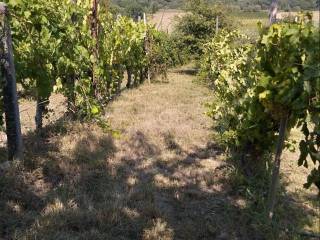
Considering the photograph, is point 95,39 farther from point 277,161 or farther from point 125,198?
point 277,161

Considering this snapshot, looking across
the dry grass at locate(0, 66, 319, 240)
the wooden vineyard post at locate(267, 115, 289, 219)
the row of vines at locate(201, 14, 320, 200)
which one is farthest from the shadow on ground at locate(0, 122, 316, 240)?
the row of vines at locate(201, 14, 320, 200)

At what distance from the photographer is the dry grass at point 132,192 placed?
13.9 ft

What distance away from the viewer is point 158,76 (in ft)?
63.8

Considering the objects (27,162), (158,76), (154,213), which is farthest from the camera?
(158,76)

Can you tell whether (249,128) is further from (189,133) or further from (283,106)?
(189,133)

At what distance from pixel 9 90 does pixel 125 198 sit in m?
2.09

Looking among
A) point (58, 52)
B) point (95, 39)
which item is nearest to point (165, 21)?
point (95, 39)

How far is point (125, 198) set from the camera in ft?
16.1

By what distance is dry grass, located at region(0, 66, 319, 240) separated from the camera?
4.24 m

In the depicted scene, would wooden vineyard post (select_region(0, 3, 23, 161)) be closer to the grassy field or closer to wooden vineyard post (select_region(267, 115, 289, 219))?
the grassy field

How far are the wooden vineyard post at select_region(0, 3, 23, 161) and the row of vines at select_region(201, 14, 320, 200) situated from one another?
3.01 m

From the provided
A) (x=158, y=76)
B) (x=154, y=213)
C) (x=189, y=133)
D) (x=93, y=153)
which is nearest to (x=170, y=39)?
(x=158, y=76)

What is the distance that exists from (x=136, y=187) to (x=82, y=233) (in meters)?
1.40

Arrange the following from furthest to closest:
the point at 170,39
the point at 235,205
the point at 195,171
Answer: the point at 170,39, the point at 195,171, the point at 235,205
